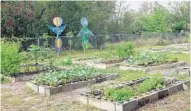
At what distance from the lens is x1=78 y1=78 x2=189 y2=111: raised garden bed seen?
521 cm

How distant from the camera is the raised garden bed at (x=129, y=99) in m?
5.21

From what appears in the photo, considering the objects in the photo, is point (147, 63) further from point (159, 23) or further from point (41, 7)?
point (159, 23)

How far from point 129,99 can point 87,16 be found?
1571 centimetres

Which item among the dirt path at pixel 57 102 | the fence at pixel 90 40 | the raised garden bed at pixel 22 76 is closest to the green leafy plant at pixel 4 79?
the raised garden bed at pixel 22 76

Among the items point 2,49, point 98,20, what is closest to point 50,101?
point 2,49

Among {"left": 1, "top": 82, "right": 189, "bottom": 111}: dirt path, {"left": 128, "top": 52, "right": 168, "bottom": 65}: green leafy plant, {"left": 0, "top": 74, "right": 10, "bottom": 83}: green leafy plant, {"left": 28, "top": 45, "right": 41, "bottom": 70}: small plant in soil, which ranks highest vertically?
{"left": 28, "top": 45, "right": 41, "bottom": 70}: small plant in soil

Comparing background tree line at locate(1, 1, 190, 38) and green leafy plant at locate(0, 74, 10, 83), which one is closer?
green leafy plant at locate(0, 74, 10, 83)

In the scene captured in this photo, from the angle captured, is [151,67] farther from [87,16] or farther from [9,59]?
[87,16]

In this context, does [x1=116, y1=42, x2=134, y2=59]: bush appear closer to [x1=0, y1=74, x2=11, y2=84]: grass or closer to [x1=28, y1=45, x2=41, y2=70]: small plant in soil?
[x1=28, y1=45, x2=41, y2=70]: small plant in soil

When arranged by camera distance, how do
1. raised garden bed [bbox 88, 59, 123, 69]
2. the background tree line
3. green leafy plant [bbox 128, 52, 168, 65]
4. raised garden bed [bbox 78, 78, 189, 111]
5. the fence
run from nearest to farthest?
raised garden bed [bbox 78, 78, 189, 111] → green leafy plant [bbox 128, 52, 168, 65] → raised garden bed [bbox 88, 59, 123, 69] → the fence → the background tree line

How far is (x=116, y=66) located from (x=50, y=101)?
489cm

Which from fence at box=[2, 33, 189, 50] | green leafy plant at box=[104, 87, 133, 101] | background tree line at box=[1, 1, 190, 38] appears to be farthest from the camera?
background tree line at box=[1, 1, 190, 38]

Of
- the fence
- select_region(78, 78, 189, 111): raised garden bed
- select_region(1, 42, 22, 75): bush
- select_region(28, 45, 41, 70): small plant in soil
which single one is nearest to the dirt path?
select_region(78, 78, 189, 111): raised garden bed

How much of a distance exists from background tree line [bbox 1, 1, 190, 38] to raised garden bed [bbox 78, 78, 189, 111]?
36.5ft
